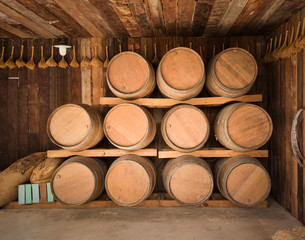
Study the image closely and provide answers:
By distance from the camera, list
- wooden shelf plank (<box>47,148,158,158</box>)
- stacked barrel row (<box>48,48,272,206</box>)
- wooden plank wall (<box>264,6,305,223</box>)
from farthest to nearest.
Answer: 1. wooden shelf plank (<box>47,148,158,158</box>)
2. stacked barrel row (<box>48,48,272,206</box>)
3. wooden plank wall (<box>264,6,305,223</box>)

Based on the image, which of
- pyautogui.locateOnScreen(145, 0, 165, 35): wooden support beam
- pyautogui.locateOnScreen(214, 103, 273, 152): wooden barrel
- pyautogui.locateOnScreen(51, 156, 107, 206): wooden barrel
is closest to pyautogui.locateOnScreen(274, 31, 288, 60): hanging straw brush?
pyautogui.locateOnScreen(214, 103, 273, 152): wooden barrel

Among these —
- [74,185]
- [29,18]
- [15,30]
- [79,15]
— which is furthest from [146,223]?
[15,30]

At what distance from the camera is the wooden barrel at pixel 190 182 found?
272 cm

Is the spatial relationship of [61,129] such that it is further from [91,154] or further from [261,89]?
[261,89]

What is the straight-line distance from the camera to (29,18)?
2.92m

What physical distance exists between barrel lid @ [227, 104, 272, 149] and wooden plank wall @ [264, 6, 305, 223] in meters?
0.42

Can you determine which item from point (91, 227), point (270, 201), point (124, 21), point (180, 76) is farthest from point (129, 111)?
point (270, 201)

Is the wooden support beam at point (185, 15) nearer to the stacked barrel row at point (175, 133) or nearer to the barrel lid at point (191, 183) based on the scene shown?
the stacked barrel row at point (175, 133)

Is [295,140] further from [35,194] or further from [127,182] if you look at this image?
[35,194]

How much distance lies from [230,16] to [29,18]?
2.96 m

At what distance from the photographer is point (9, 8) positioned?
104 inches

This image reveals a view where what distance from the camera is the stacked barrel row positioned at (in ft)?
8.96

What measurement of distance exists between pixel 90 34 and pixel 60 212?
9.85 feet

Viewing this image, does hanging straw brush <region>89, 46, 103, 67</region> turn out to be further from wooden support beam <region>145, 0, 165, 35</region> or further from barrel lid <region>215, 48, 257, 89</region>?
barrel lid <region>215, 48, 257, 89</region>
